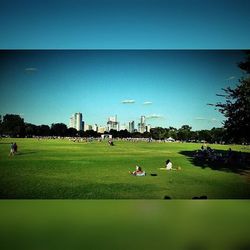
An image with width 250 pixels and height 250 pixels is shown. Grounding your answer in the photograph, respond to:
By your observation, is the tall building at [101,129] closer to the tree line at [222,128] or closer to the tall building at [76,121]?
the tree line at [222,128]

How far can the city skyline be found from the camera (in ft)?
34.4

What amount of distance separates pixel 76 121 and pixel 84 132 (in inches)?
26.4

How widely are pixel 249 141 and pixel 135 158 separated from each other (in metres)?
3.66

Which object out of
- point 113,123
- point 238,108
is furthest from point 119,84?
point 238,108

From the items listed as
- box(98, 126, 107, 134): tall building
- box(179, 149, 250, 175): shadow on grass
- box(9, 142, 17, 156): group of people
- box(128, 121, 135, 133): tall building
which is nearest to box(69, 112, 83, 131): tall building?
box(98, 126, 107, 134): tall building

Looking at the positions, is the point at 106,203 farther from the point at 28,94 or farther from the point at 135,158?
the point at 28,94

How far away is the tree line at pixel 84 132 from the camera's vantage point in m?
11.1

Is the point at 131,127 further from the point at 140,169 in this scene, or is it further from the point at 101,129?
the point at 140,169

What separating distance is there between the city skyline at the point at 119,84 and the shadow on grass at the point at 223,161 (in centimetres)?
99

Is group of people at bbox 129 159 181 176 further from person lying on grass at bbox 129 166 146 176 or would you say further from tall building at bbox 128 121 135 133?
tall building at bbox 128 121 135 133

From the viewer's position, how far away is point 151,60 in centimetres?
1058

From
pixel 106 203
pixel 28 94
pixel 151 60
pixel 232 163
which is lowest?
pixel 106 203
